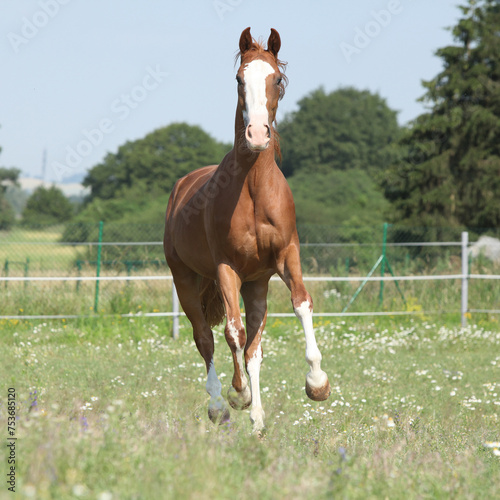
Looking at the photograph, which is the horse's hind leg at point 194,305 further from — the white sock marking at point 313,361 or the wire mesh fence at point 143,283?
the wire mesh fence at point 143,283

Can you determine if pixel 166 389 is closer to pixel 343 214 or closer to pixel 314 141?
pixel 343 214

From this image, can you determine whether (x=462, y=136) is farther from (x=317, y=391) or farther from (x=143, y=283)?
(x=317, y=391)

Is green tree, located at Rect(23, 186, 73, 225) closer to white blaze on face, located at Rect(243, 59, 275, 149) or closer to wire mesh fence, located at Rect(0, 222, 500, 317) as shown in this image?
wire mesh fence, located at Rect(0, 222, 500, 317)

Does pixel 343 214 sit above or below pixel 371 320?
above

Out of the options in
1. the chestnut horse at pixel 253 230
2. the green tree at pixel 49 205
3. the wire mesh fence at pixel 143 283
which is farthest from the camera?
the green tree at pixel 49 205

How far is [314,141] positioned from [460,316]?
46.5 metres

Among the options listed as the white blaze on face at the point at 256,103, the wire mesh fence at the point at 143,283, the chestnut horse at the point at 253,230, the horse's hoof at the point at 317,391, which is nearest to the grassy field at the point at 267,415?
the horse's hoof at the point at 317,391

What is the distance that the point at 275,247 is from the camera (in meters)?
4.66

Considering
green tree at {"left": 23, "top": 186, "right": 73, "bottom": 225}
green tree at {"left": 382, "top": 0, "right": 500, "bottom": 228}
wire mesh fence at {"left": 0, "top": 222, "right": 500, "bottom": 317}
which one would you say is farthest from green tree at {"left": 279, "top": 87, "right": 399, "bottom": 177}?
wire mesh fence at {"left": 0, "top": 222, "right": 500, "bottom": 317}

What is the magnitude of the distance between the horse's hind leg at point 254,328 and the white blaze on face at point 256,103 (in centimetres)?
150

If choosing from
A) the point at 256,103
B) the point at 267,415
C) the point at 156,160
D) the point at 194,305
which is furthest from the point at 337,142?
the point at 256,103

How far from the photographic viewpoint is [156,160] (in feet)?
171

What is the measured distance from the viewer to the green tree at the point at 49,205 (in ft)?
184

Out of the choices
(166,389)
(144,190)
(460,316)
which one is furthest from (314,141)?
(166,389)
